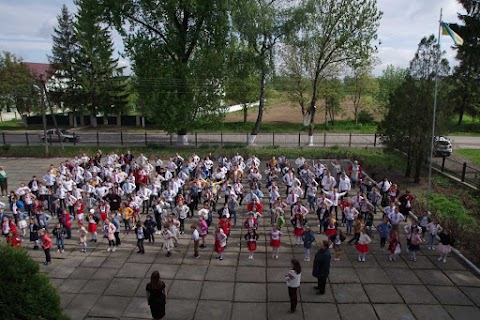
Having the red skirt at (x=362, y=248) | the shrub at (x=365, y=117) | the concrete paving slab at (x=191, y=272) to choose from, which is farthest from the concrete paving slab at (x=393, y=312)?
the shrub at (x=365, y=117)

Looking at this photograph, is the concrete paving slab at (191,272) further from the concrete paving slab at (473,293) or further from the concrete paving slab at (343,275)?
the concrete paving slab at (473,293)

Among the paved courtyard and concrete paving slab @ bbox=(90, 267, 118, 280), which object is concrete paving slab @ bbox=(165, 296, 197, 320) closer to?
the paved courtyard

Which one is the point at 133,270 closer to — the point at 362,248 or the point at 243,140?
the point at 362,248

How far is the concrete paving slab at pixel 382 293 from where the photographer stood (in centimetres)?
1052

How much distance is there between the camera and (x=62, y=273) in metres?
12.1

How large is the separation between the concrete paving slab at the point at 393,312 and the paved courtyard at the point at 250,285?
0.09 feet

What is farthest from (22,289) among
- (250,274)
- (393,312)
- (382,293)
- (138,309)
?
(382,293)

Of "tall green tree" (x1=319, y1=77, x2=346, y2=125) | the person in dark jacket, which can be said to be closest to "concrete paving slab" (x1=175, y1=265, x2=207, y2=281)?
the person in dark jacket

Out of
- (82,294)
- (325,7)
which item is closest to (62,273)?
(82,294)

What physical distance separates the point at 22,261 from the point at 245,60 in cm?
2553

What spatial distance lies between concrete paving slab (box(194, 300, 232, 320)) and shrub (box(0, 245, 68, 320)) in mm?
4044

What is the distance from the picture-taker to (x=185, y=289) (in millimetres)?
11117

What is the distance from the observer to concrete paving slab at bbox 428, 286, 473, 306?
10.5m

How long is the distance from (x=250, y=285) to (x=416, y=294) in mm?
4696
